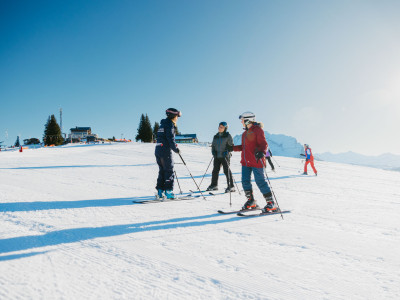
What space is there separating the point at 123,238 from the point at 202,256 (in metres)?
1.12

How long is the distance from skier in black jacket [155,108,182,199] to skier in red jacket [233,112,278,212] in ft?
5.72

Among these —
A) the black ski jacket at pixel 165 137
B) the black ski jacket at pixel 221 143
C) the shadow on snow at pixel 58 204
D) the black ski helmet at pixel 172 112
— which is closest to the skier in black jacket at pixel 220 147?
the black ski jacket at pixel 221 143

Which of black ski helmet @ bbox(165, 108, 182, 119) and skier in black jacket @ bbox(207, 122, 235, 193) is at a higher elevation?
black ski helmet @ bbox(165, 108, 182, 119)

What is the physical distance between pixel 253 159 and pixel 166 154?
7.01ft

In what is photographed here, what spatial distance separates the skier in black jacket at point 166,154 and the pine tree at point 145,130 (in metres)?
78.2

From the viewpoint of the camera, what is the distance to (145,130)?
8331cm

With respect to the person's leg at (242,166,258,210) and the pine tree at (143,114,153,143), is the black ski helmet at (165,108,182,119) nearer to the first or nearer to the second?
the person's leg at (242,166,258,210)

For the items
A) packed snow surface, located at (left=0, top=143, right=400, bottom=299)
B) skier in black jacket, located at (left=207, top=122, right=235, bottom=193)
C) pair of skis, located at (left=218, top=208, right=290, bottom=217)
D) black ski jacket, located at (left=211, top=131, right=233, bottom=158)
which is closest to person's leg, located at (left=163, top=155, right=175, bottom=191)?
packed snow surface, located at (left=0, top=143, right=400, bottom=299)

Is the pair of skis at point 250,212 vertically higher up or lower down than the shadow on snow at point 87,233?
lower down

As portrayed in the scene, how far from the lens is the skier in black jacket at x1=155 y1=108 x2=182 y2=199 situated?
5.75 metres

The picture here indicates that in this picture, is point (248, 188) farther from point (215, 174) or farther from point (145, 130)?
point (145, 130)

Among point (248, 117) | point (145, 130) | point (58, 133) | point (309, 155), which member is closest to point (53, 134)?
point (58, 133)

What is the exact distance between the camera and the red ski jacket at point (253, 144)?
4.80 metres

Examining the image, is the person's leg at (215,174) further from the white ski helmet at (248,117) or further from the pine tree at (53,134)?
the pine tree at (53,134)
